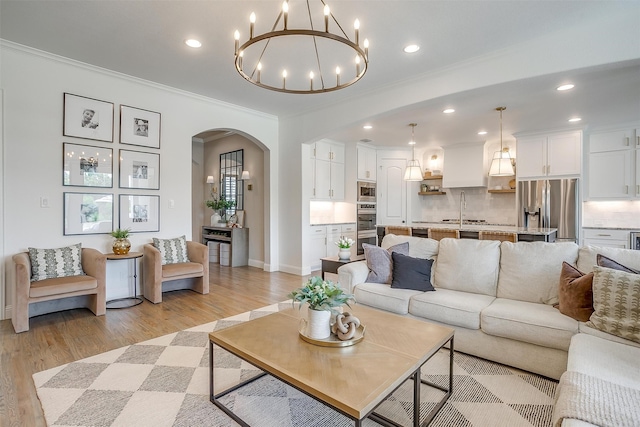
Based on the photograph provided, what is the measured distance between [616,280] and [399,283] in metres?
1.56

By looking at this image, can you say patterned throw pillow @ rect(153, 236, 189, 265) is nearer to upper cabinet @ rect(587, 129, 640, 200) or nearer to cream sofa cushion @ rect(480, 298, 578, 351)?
cream sofa cushion @ rect(480, 298, 578, 351)

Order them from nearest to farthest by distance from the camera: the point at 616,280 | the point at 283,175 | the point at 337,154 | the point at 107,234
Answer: the point at 616,280
the point at 107,234
the point at 283,175
the point at 337,154

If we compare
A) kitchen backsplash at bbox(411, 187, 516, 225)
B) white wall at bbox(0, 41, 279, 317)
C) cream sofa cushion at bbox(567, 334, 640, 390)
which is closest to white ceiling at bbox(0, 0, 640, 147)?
white wall at bbox(0, 41, 279, 317)

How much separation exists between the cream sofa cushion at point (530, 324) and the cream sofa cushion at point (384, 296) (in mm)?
642

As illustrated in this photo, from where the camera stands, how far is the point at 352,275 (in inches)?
131

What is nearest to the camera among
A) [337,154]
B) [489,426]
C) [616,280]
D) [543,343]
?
[489,426]

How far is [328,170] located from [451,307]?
459cm

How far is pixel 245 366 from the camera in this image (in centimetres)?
250

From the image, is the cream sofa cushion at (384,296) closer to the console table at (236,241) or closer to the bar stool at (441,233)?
the bar stool at (441,233)

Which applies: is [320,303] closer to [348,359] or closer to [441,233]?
[348,359]

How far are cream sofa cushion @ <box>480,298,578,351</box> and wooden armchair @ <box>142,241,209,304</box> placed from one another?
348cm

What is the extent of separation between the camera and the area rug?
1.87m

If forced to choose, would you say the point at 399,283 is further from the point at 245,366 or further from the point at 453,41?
the point at 453,41

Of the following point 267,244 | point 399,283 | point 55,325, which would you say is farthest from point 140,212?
point 399,283
